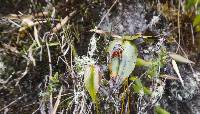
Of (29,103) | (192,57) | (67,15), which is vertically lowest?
(29,103)

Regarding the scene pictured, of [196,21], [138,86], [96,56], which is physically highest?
[196,21]

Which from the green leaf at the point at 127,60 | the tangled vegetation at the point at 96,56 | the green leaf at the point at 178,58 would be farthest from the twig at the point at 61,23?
the green leaf at the point at 178,58

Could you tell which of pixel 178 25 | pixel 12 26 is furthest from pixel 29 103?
pixel 178 25

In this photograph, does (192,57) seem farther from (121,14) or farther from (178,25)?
(121,14)

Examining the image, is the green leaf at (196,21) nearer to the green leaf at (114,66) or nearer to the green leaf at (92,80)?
the green leaf at (114,66)

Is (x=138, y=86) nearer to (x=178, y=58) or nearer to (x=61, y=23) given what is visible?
(x=178, y=58)

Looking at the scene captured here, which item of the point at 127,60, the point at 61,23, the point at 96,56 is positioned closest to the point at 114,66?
the point at 127,60

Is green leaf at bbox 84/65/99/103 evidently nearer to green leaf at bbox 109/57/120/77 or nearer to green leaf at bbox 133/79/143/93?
green leaf at bbox 109/57/120/77

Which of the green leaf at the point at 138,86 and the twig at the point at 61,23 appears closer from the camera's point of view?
the green leaf at the point at 138,86
